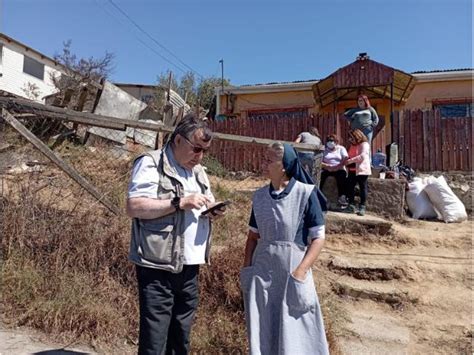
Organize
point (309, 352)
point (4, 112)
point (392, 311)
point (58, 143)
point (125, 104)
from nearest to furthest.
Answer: point (309, 352) → point (4, 112) → point (392, 311) → point (58, 143) → point (125, 104)

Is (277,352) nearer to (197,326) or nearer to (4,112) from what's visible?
(197,326)

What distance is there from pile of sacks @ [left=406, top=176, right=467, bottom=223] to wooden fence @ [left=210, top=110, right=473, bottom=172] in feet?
9.15

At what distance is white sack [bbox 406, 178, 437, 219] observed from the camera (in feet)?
21.7

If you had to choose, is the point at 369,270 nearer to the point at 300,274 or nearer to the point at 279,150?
the point at 300,274

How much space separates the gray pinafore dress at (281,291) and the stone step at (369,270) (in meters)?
2.40

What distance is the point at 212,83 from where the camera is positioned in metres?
24.7

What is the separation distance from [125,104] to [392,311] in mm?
6524

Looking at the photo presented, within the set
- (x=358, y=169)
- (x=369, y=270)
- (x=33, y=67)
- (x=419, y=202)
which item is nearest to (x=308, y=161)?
(x=369, y=270)

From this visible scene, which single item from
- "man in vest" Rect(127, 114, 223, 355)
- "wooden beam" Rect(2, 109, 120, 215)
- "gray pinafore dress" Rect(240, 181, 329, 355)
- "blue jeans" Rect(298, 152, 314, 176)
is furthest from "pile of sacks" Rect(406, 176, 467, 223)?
"man in vest" Rect(127, 114, 223, 355)

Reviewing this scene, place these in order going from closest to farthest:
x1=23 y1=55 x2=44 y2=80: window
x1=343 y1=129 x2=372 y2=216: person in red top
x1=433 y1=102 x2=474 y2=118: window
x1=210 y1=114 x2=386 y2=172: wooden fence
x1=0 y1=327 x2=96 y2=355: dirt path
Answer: x1=0 y1=327 x2=96 y2=355: dirt path, x1=343 y1=129 x2=372 y2=216: person in red top, x1=210 y1=114 x2=386 y2=172: wooden fence, x1=433 y1=102 x2=474 y2=118: window, x1=23 y1=55 x2=44 y2=80: window

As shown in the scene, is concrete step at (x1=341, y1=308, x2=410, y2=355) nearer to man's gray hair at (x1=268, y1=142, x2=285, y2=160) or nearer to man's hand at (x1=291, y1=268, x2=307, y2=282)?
man's hand at (x1=291, y1=268, x2=307, y2=282)

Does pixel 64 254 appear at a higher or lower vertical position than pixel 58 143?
lower

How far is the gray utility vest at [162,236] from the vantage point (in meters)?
2.05

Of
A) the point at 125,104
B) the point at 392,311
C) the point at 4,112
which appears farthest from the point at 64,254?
the point at 125,104
